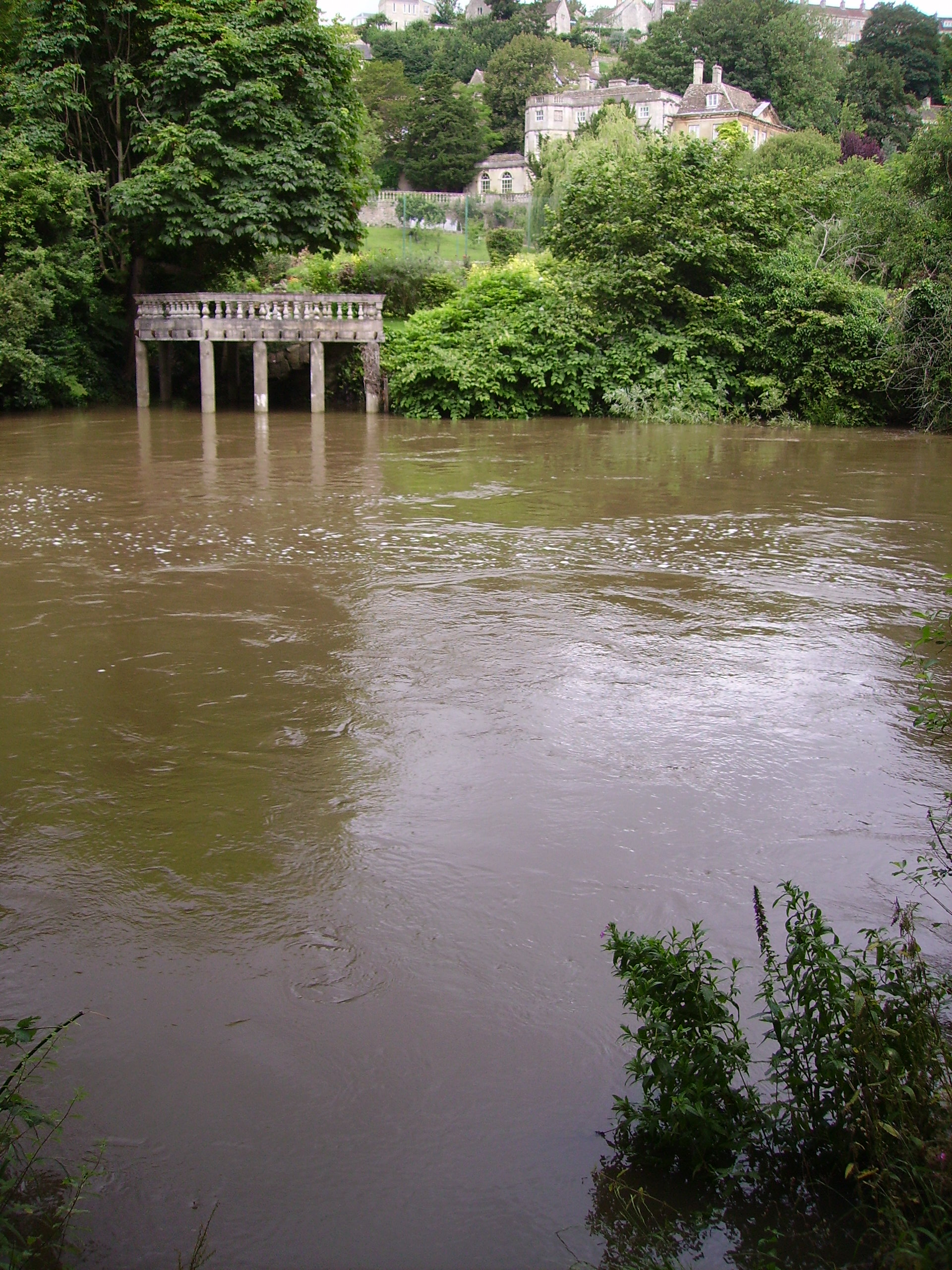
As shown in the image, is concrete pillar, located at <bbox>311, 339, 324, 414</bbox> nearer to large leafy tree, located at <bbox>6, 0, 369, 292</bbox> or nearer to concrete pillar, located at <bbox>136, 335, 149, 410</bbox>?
large leafy tree, located at <bbox>6, 0, 369, 292</bbox>

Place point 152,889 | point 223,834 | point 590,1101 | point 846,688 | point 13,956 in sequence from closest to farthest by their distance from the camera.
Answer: point 590,1101 < point 13,956 < point 152,889 < point 223,834 < point 846,688

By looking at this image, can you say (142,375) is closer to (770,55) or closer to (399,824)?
(399,824)

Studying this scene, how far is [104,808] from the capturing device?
4.88 meters

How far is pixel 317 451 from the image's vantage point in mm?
16953

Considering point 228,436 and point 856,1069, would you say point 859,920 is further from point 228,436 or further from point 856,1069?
point 228,436

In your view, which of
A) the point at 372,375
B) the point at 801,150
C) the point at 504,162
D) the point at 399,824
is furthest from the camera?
the point at 504,162

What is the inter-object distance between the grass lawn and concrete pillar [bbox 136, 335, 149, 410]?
1969 cm

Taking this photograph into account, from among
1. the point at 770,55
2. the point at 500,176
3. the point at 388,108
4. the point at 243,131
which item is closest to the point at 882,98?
the point at 770,55

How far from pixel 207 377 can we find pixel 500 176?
64844 millimetres

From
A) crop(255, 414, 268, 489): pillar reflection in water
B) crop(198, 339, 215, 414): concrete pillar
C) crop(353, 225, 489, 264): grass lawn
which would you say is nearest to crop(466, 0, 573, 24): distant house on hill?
crop(353, 225, 489, 264): grass lawn

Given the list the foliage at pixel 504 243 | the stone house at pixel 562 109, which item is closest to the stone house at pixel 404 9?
the stone house at pixel 562 109

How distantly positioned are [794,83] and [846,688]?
85.4m

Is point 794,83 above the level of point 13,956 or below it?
above

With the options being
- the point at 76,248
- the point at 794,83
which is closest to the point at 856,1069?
the point at 76,248
